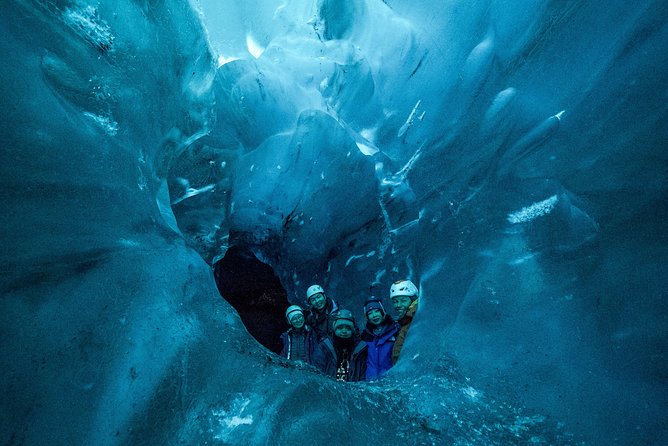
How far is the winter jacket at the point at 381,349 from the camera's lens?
3.77 metres

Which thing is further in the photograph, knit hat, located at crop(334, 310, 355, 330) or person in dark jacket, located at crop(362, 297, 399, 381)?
knit hat, located at crop(334, 310, 355, 330)

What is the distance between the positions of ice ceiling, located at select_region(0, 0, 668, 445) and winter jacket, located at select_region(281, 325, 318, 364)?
150 centimetres

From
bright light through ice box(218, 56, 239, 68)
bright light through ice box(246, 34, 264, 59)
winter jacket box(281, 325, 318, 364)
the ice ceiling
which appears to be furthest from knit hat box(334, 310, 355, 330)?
bright light through ice box(246, 34, 264, 59)

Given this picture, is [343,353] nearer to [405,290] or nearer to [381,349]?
[381,349]

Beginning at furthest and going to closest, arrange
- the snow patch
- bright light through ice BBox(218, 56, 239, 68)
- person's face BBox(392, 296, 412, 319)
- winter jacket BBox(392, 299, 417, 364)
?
1. bright light through ice BBox(218, 56, 239, 68)
2. person's face BBox(392, 296, 412, 319)
3. winter jacket BBox(392, 299, 417, 364)
4. the snow patch

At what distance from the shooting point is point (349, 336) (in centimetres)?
456

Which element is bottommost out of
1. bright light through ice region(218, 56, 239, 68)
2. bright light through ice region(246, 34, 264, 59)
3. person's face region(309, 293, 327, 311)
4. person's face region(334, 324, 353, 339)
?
person's face region(334, 324, 353, 339)

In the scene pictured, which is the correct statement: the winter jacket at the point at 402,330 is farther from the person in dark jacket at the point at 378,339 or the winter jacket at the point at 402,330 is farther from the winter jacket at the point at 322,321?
the winter jacket at the point at 322,321

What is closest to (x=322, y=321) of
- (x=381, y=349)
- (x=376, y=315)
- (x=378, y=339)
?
(x=376, y=315)

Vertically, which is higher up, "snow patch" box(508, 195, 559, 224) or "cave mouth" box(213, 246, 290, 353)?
"cave mouth" box(213, 246, 290, 353)

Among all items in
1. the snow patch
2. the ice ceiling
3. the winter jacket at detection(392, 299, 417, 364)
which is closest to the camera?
the ice ceiling

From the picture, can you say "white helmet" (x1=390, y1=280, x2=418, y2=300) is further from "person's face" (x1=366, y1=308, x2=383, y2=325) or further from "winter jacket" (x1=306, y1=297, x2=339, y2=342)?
"winter jacket" (x1=306, y1=297, x2=339, y2=342)

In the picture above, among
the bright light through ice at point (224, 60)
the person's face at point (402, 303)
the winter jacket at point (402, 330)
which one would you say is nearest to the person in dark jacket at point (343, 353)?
the winter jacket at point (402, 330)

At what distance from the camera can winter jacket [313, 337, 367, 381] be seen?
403 centimetres
